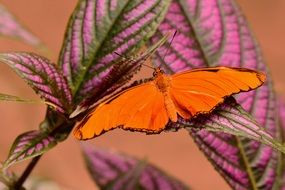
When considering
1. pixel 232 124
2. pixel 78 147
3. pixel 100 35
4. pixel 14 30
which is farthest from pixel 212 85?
pixel 78 147

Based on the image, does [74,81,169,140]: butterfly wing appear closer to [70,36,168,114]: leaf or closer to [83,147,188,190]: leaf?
[70,36,168,114]: leaf

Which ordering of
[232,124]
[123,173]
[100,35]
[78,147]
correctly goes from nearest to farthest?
[232,124], [100,35], [123,173], [78,147]

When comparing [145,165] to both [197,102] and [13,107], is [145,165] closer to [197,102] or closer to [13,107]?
[197,102]

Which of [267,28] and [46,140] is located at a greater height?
[46,140]

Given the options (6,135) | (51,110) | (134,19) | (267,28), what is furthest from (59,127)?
(267,28)

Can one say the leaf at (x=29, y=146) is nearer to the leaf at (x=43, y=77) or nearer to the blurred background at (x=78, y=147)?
the leaf at (x=43, y=77)

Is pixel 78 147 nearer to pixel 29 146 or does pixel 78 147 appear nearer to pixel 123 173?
pixel 123 173
